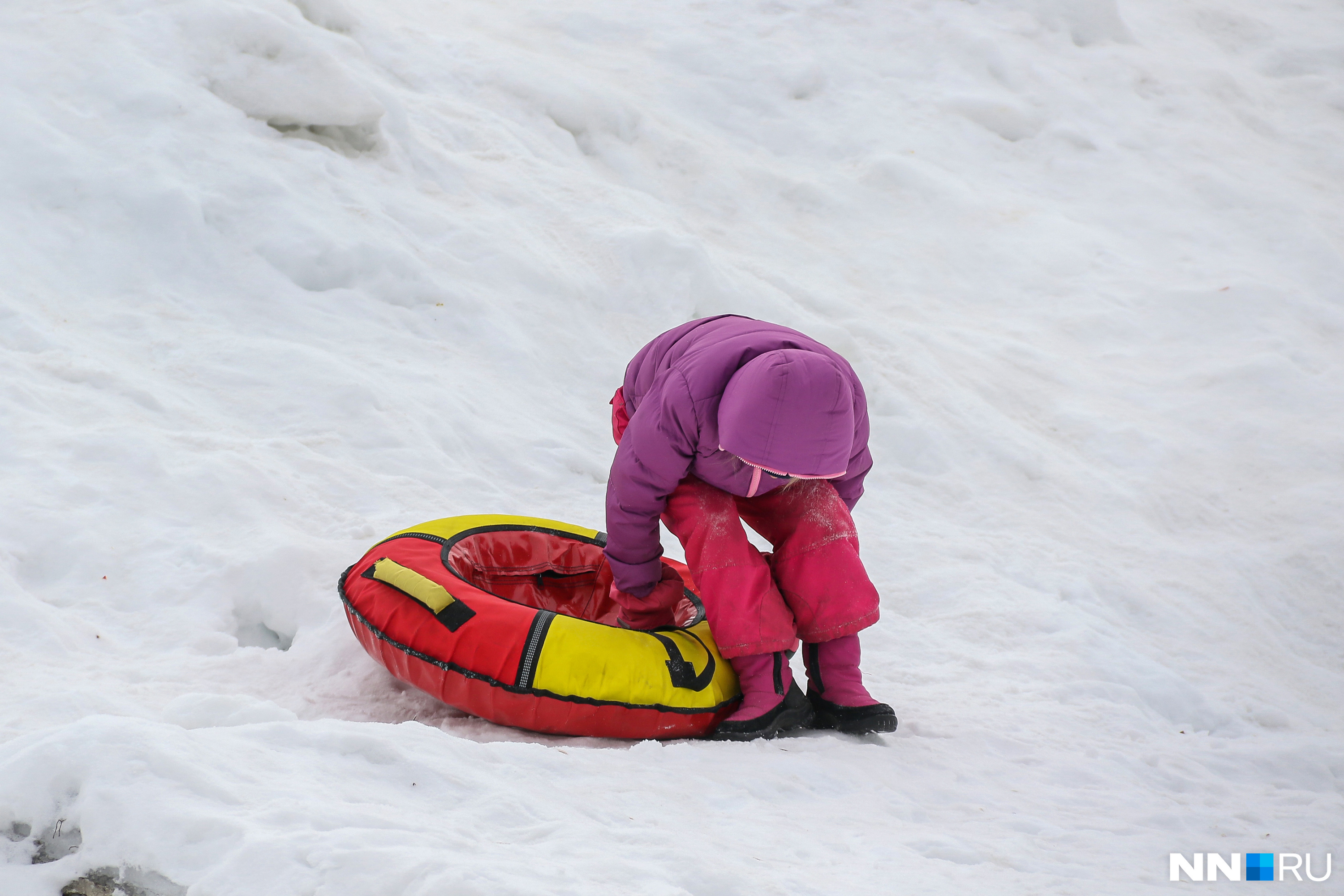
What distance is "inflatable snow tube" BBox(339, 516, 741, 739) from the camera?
2.75 meters

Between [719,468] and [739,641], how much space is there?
1.62 feet

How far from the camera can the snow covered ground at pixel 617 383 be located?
212cm

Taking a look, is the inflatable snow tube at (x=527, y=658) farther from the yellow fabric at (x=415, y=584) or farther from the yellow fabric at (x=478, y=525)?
the yellow fabric at (x=478, y=525)

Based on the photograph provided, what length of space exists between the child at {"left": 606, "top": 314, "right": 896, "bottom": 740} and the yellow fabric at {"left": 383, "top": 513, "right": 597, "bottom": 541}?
1.81 feet

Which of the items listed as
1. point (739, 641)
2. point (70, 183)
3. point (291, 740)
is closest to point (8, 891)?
point (291, 740)

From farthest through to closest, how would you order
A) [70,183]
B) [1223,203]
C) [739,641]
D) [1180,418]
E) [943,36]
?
[943,36]
[1223,203]
[1180,418]
[70,183]
[739,641]

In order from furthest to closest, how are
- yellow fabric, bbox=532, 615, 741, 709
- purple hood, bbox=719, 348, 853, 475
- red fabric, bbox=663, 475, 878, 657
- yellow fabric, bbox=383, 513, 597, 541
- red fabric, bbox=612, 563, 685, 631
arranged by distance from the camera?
yellow fabric, bbox=383, 513, 597, 541
red fabric, bbox=612, 563, 685, 631
red fabric, bbox=663, 475, 878, 657
yellow fabric, bbox=532, 615, 741, 709
purple hood, bbox=719, 348, 853, 475

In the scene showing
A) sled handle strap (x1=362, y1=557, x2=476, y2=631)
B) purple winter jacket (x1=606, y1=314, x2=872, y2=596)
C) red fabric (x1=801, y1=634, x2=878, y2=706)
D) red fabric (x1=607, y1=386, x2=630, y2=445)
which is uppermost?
purple winter jacket (x1=606, y1=314, x2=872, y2=596)

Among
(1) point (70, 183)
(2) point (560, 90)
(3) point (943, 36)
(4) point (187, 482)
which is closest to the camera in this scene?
(4) point (187, 482)

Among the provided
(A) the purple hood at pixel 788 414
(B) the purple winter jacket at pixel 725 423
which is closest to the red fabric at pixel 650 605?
(B) the purple winter jacket at pixel 725 423

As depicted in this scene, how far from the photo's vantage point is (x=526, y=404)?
5.00 meters

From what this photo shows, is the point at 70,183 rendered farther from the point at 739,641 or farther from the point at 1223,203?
the point at 1223,203

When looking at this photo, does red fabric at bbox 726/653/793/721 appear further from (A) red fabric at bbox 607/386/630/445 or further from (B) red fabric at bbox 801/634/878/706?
(A) red fabric at bbox 607/386/630/445

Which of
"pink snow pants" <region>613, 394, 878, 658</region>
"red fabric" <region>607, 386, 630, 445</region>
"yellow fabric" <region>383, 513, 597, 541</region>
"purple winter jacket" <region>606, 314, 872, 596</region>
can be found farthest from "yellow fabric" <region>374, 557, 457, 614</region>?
"red fabric" <region>607, 386, 630, 445</region>
